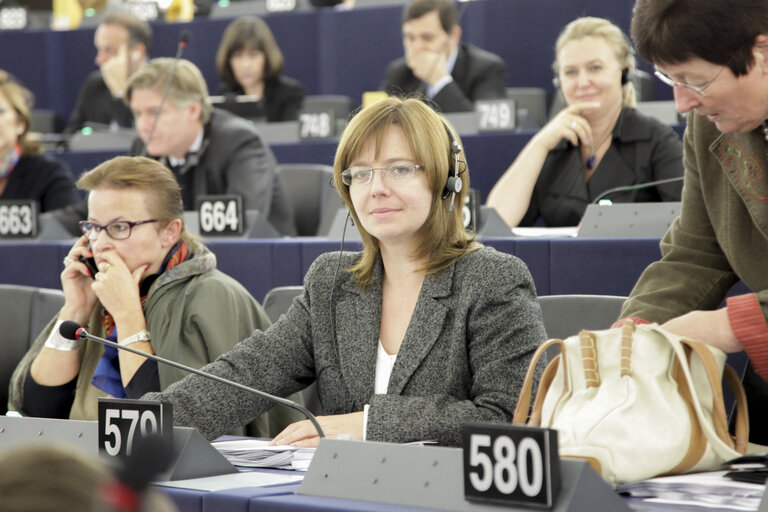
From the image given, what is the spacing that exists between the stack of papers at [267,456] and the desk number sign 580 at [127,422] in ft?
0.53

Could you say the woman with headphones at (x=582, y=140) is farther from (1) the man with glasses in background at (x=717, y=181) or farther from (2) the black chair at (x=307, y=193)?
(1) the man with glasses in background at (x=717, y=181)

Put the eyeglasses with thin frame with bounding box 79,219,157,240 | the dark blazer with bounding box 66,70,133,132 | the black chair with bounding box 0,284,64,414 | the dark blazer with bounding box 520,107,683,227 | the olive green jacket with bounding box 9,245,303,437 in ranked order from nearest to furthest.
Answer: the olive green jacket with bounding box 9,245,303,437 → the eyeglasses with thin frame with bounding box 79,219,157,240 → the black chair with bounding box 0,284,64,414 → the dark blazer with bounding box 520,107,683,227 → the dark blazer with bounding box 66,70,133,132

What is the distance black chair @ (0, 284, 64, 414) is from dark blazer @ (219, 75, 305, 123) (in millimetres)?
3642

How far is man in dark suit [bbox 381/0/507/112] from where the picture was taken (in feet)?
18.0

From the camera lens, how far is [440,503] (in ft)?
4.21

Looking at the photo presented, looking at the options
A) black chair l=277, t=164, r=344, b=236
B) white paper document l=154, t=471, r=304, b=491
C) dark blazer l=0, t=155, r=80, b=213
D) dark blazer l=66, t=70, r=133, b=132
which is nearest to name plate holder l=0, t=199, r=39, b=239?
dark blazer l=0, t=155, r=80, b=213

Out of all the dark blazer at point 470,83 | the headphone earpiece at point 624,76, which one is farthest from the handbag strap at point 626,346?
the dark blazer at point 470,83

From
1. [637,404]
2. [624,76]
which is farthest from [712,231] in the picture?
[624,76]

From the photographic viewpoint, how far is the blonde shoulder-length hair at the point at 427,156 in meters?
1.94

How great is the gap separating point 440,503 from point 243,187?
9.65 feet

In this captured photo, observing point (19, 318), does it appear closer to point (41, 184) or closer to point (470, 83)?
point (41, 184)

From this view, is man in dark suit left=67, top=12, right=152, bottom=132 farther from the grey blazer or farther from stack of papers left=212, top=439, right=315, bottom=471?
stack of papers left=212, top=439, right=315, bottom=471

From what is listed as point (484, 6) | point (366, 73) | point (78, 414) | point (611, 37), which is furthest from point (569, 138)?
point (366, 73)

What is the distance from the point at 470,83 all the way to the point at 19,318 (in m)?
3.37
